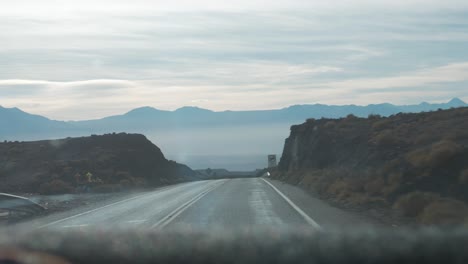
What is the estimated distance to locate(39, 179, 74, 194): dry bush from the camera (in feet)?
150

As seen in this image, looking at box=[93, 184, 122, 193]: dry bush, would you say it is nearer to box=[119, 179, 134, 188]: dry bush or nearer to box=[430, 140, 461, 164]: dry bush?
box=[119, 179, 134, 188]: dry bush

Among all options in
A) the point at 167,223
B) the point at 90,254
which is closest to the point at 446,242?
the point at 90,254

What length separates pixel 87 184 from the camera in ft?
172

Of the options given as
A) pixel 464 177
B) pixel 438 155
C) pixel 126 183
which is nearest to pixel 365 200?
pixel 438 155

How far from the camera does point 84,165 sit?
62.3 meters

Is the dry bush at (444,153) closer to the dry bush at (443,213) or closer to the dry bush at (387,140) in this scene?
the dry bush at (443,213)

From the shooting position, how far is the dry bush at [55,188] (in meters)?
45.8

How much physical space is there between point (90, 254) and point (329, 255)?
1.77 meters

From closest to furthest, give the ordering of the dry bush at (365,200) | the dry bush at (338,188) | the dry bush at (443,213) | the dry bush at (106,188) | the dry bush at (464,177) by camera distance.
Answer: the dry bush at (443,213)
the dry bush at (464,177)
the dry bush at (365,200)
the dry bush at (338,188)
the dry bush at (106,188)

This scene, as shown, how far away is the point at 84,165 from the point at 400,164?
132ft

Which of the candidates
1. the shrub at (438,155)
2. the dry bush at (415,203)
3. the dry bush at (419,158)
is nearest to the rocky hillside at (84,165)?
the dry bush at (419,158)

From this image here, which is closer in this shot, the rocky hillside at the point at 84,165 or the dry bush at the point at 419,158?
the dry bush at the point at 419,158

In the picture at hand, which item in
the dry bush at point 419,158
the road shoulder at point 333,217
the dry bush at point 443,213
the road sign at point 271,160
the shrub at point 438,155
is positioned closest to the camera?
the dry bush at point 443,213

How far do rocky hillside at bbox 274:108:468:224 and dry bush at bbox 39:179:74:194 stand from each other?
15.5 m
